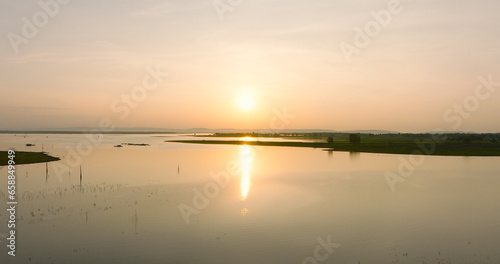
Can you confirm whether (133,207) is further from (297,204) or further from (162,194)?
(297,204)

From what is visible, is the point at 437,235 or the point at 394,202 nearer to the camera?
the point at 437,235

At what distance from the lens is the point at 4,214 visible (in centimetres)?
2689

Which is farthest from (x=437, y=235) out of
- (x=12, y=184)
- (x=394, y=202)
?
(x=12, y=184)

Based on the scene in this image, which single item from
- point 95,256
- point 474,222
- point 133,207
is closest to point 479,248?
point 474,222

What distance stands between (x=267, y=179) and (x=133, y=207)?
23.5 metres

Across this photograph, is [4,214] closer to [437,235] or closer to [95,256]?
[95,256]

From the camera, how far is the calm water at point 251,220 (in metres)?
19.5

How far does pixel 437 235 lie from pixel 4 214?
2896 centimetres

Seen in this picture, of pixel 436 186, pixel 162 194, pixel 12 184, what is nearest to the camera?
pixel 162 194

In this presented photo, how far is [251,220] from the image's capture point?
26891 millimetres

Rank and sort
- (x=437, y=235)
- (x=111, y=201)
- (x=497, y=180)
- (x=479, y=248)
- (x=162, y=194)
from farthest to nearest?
1. (x=497, y=180)
2. (x=162, y=194)
3. (x=111, y=201)
4. (x=437, y=235)
5. (x=479, y=248)

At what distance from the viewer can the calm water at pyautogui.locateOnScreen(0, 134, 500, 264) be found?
1948 cm

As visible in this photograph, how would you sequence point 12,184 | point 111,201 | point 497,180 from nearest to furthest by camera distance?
point 111,201 < point 12,184 < point 497,180

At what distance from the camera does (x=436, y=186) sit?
4353 cm
